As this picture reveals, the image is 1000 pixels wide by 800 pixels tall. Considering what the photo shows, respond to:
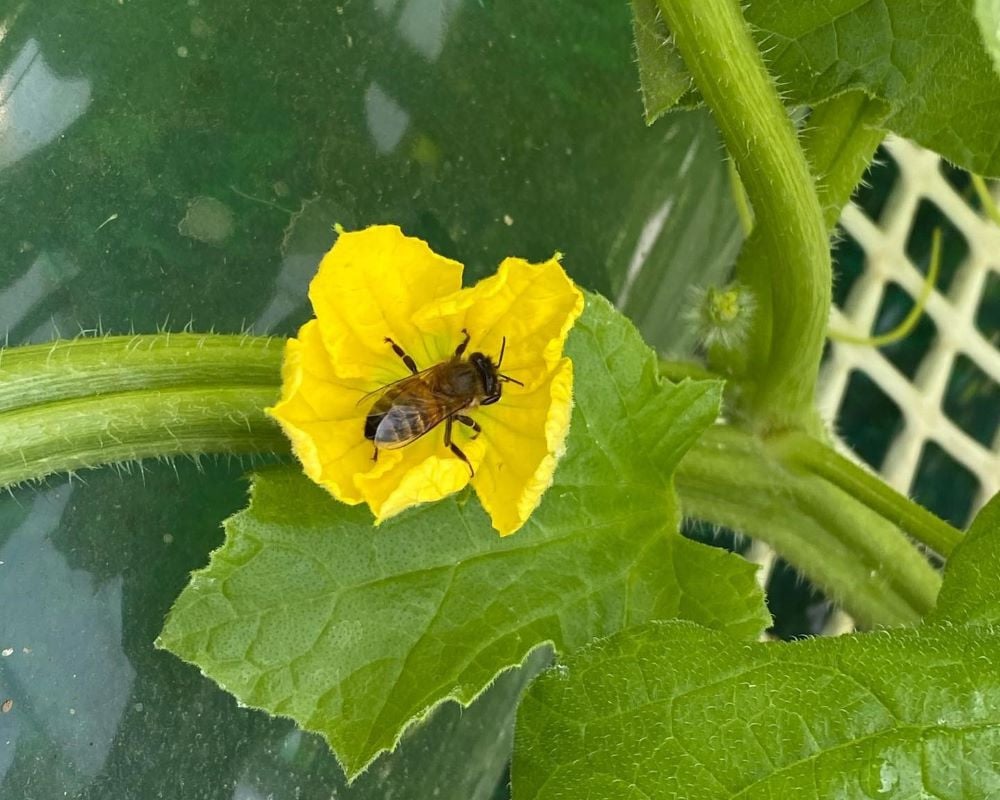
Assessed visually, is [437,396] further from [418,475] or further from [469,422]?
[418,475]

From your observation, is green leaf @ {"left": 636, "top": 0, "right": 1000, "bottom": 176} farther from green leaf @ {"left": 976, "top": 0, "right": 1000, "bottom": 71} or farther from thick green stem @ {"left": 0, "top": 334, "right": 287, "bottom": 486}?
thick green stem @ {"left": 0, "top": 334, "right": 287, "bottom": 486}

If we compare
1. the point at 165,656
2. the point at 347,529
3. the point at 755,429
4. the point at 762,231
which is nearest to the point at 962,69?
the point at 762,231

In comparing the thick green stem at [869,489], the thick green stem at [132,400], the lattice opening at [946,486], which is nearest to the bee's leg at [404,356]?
the thick green stem at [132,400]

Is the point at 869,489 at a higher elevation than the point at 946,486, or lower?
higher

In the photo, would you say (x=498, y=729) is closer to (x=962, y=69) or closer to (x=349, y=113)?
(x=349, y=113)

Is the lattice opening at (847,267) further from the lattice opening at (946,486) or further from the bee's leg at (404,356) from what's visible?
the bee's leg at (404,356)

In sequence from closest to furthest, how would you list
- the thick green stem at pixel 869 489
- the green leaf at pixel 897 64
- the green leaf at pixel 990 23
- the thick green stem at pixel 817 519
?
the green leaf at pixel 990 23
the green leaf at pixel 897 64
the thick green stem at pixel 869 489
the thick green stem at pixel 817 519

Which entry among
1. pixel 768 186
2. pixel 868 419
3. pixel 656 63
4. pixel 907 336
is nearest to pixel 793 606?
pixel 868 419
